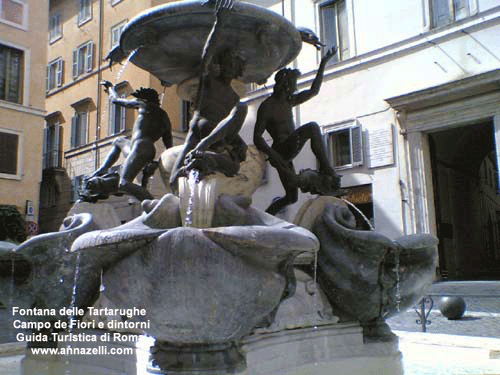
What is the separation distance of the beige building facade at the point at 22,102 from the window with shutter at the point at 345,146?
10.4 meters

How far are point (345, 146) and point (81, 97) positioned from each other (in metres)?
14.0

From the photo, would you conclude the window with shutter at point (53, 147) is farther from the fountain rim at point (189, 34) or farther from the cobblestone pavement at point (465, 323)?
the fountain rim at point (189, 34)

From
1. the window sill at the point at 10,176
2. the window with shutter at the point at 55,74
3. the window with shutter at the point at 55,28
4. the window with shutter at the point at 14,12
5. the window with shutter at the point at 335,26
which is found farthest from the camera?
the window with shutter at the point at 55,28

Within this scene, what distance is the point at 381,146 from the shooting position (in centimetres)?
1545

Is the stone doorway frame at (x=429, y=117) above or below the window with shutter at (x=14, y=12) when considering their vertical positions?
below

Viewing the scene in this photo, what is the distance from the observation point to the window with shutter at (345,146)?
15.9m

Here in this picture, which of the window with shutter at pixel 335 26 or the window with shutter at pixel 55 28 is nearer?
the window with shutter at pixel 335 26

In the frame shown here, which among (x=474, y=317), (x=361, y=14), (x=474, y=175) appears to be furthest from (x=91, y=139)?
(x=474, y=317)

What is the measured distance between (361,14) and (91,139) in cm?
1281

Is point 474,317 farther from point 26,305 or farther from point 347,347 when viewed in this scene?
point 26,305

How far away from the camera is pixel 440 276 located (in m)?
14.3

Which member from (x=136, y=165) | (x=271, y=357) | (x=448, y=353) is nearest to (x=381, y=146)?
(x=448, y=353)

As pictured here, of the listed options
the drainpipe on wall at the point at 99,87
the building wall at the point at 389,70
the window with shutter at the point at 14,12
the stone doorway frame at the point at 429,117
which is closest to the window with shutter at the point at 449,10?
the building wall at the point at 389,70

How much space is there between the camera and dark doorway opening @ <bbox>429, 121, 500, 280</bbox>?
15.4 meters
